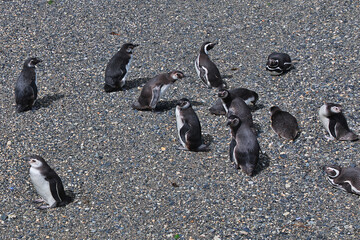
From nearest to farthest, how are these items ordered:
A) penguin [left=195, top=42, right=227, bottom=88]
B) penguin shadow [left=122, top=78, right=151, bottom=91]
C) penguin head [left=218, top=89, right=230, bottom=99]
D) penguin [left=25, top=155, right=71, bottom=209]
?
penguin [left=25, top=155, right=71, bottom=209] < penguin head [left=218, top=89, right=230, bottom=99] < penguin [left=195, top=42, right=227, bottom=88] < penguin shadow [left=122, top=78, right=151, bottom=91]

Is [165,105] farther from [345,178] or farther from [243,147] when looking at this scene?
[345,178]

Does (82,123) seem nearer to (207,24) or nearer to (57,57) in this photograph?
(57,57)

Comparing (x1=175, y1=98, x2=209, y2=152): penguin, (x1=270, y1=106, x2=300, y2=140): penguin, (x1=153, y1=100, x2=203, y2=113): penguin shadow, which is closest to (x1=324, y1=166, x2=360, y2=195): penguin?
(x1=270, y1=106, x2=300, y2=140): penguin

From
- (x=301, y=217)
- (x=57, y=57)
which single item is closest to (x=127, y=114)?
(x=57, y=57)

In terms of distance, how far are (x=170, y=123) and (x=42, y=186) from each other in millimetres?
2273

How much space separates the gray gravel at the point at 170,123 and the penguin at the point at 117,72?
0.16 m

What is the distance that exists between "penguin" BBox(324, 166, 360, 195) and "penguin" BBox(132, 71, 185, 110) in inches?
110

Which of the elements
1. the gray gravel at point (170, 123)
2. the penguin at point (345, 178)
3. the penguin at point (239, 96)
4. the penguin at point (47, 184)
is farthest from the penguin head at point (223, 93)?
the penguin at point (47, 184)

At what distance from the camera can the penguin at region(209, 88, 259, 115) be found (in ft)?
24.1

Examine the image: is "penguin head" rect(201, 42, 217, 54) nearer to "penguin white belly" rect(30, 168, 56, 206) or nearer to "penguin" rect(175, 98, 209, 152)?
"penguin" rect(175, 98, 209, 152)

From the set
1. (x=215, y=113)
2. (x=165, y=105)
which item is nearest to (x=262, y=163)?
(x=215, y=113)

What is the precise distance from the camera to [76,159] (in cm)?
683

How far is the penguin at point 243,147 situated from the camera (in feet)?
20.0

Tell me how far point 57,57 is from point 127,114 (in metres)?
2.55
